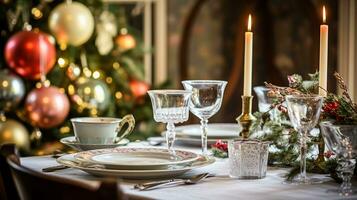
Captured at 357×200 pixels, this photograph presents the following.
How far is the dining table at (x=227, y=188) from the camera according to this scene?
1.26 meters

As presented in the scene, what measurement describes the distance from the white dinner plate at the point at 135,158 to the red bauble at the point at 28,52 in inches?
→ 67.9

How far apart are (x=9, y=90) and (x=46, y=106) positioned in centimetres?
19

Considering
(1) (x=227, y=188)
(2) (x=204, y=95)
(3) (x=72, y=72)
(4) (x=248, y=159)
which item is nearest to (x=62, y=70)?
(3) (x=72, y=72)

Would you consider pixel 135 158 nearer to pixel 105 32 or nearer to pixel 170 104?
pixel 170 104

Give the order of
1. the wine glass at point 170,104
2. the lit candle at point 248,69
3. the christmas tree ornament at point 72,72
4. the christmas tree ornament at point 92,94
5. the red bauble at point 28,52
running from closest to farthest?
1. the wine glass at point 170,104
2. the lit candle at point 248,69
3. the red bauble at point 28,52
4. the christmas tree ornament at point 92,94
5. the christmas tree ornament at point 72,72

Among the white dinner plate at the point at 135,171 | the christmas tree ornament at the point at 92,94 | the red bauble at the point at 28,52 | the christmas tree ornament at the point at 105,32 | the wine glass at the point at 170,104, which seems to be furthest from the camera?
the christmas tree ornament at the point at 105,32

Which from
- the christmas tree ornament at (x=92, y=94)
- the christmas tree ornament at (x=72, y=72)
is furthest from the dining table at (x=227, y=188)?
the christmas tree ornament at (x=72, y=72)

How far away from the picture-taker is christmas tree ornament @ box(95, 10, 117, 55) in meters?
3.89

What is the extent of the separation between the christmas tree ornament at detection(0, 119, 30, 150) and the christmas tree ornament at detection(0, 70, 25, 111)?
0.09 m

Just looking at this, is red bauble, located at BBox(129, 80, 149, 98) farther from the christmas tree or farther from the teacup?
the teacup

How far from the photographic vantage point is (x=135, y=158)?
1.55 meters

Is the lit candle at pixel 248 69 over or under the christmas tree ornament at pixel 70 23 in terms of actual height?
under

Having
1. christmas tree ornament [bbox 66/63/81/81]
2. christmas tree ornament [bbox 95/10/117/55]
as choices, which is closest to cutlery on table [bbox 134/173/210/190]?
christmas tree ornament [bbox 66/63/81/81]

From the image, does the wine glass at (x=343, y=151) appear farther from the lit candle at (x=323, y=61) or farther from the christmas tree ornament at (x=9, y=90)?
the christmas tree ornament at (x=9, y=90)
